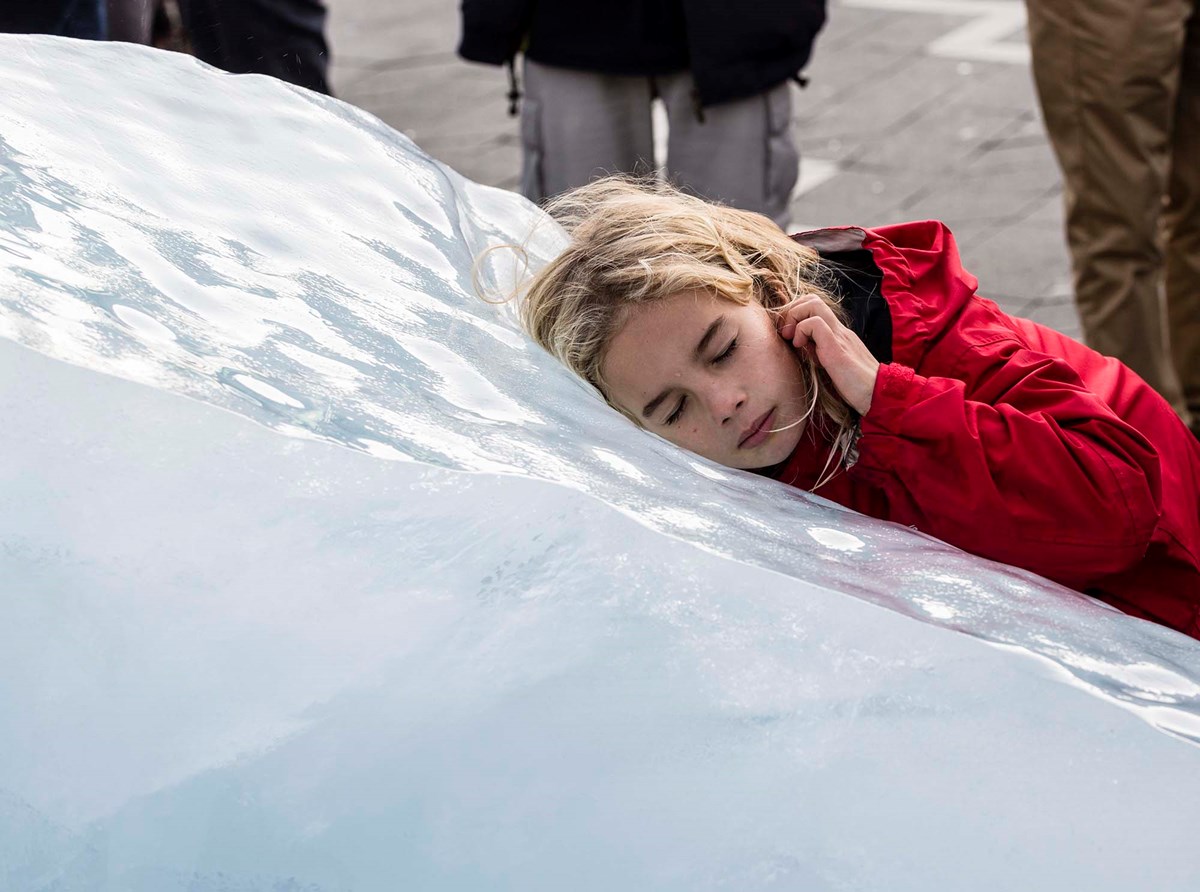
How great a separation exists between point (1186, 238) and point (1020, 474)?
1799 millimetres

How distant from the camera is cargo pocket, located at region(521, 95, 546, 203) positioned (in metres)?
2.86

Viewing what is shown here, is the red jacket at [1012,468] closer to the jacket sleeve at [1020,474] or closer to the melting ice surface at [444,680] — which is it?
the jacket sleeve at [1020,474]

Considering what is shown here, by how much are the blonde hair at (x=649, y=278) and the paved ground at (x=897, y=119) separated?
6.59 feet

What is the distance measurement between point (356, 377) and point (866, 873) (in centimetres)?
43

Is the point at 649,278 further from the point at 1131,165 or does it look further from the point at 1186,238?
the point at 1186,238

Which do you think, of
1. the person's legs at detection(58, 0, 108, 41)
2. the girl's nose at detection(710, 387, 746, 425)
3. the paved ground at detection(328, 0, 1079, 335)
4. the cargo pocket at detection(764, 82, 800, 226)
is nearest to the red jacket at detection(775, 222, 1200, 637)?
the girl's nose at detection(710, 387, 746, 425)

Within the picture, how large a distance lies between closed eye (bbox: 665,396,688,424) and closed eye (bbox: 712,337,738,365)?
45mm

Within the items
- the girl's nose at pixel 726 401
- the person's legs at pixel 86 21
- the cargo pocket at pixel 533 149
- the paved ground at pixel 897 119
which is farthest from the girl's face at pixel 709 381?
the paved ground at pixel 897 119

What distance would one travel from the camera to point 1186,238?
9.56ft

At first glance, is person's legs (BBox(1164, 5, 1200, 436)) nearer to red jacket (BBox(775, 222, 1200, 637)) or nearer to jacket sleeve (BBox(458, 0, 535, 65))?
jacket sleeve (BBox(458, 0, 535, 65))

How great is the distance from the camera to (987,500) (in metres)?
1.33

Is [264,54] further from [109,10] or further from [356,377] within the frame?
[356,377]

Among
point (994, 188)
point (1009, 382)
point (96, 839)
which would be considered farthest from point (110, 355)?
point (994, 188)

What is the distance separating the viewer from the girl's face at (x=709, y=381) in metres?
1.38
